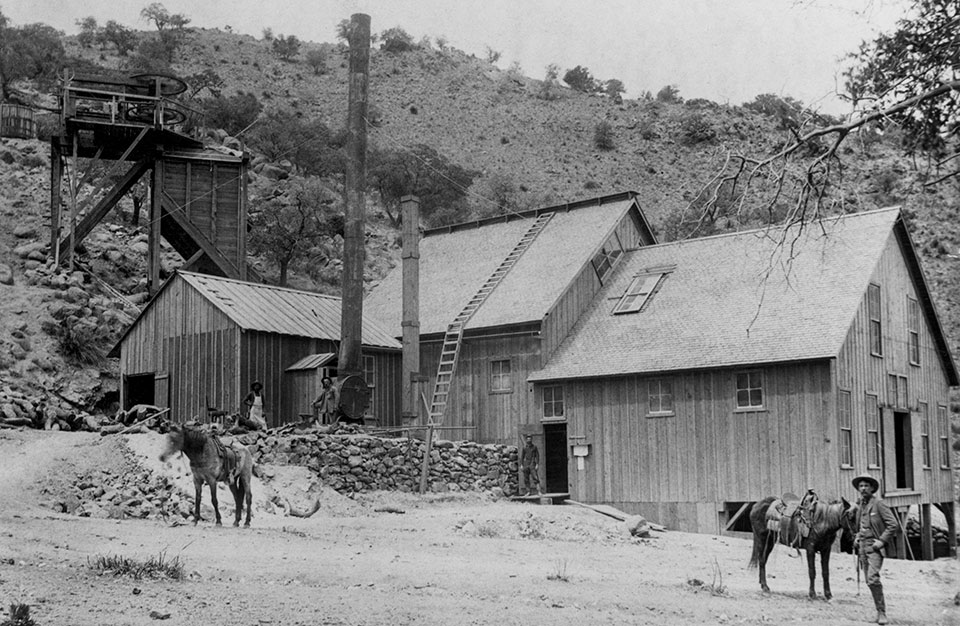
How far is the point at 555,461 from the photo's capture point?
109 feet

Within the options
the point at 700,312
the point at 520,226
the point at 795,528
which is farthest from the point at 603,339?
the point at 795,528

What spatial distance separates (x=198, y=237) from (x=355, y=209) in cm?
1394

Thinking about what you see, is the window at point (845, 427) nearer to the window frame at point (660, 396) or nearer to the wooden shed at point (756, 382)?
the wooden shed at point (756, 382)

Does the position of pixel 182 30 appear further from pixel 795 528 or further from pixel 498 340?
pixel 795 528

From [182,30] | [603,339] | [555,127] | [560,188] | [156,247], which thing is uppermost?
[182,30]

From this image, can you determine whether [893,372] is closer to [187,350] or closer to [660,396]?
[660,396]

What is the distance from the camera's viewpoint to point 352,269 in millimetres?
31656

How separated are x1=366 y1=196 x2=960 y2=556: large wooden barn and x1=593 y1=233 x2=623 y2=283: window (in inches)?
4.0

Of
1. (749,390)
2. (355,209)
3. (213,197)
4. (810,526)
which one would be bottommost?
(810,526)

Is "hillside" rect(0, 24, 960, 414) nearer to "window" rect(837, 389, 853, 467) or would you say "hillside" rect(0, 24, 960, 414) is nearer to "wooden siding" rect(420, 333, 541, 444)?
"wooden siding" rect(420, 333, 541, 444)

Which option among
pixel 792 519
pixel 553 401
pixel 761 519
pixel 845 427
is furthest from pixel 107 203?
pixel 792 519

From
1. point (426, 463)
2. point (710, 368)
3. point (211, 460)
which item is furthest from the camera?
point (710, 368)

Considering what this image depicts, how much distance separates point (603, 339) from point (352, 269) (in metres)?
7.76

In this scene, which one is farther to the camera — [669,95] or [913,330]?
[669,95]
